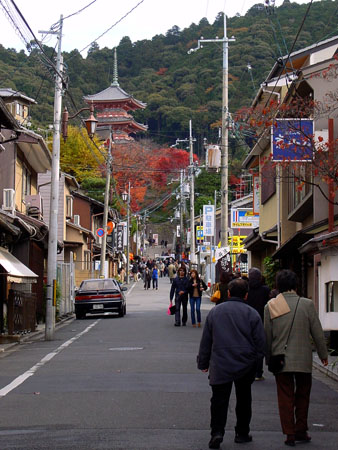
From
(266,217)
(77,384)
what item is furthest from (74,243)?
(77,384)

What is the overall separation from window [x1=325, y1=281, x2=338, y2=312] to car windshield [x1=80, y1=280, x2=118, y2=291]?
14884 mm

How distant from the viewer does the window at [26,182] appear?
29172mm

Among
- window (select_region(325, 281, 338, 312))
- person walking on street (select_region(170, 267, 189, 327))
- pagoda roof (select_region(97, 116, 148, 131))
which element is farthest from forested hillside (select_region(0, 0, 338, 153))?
window (select_region(325, 281, 338, 312))

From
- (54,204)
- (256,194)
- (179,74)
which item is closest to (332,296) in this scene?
(54,204)

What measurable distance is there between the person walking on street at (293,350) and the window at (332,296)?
23.4 feet

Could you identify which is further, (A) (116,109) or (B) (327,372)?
(A) (116,109)

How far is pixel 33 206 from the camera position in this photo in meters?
29.3

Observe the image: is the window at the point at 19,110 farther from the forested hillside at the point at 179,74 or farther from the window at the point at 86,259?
the forested hillside at the point at 179,74

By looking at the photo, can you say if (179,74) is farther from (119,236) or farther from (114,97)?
(119,236)

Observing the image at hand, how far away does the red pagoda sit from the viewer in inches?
3639

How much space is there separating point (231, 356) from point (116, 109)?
89893 millimetres

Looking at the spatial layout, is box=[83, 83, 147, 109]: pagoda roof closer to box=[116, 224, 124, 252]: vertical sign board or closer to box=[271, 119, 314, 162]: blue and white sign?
box=[116, 224, 124, 252]: vertical sign board

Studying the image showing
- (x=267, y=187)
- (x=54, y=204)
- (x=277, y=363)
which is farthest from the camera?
(x=267, y=187)

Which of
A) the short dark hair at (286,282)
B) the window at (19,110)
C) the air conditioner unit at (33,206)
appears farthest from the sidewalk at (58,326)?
the window at (19,110)
